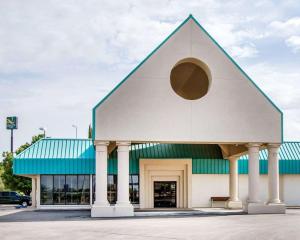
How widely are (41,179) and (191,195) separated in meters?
11.8

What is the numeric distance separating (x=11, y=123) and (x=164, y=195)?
6882 centimetres

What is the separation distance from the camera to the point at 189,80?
36812mm

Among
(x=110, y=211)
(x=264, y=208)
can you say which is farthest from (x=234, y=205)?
(x=110, y=211)

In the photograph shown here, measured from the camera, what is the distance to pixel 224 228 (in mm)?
21391

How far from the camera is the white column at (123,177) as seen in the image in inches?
1158

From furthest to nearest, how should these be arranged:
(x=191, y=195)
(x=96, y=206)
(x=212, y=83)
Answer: (x=191, y=195), (x=212, y=83), (x=96, y=206)

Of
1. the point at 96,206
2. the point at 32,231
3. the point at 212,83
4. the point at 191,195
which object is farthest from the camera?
the point at 191,195

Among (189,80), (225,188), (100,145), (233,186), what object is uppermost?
(189,80)

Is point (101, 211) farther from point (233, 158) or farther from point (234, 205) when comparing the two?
point (233, 158)

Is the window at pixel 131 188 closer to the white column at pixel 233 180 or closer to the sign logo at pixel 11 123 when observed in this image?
the white column at pixel 233 180

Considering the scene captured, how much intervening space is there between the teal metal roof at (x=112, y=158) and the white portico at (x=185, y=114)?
32.4ft

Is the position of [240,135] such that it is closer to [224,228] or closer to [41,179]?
[224,228]

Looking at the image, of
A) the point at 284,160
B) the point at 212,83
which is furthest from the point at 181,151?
the point at 212,83

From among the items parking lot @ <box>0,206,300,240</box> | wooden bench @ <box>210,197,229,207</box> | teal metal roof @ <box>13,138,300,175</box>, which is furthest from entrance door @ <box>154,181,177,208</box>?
parking lot @ <box>0,206,300,240</box>
